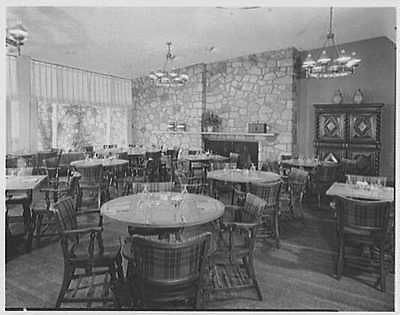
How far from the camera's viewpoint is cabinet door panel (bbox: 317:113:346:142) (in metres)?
7.23

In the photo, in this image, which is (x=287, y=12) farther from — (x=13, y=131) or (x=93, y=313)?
(x=13, y=131)

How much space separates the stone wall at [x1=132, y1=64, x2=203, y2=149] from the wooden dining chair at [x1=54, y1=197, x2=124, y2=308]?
6.57 m

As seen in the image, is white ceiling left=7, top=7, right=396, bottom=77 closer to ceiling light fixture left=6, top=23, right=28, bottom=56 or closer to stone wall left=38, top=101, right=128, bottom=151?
ceiling light fixture left=6, top=23, right=28, bottom=56

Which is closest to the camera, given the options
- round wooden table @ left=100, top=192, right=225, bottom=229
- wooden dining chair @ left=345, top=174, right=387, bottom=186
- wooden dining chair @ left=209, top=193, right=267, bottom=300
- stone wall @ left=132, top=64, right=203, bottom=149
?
round wooden table @ left=100, top=192, right=225, bottom=229

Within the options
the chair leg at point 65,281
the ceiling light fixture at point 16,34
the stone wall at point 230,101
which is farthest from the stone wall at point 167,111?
the chair leg at point 65,281

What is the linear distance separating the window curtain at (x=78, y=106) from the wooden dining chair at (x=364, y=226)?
6.77 m

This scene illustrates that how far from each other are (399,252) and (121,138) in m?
8.82

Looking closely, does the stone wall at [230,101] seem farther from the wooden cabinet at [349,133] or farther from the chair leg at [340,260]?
the chair leg at [340,260]

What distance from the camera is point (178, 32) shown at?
616cm

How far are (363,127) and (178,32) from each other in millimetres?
3951

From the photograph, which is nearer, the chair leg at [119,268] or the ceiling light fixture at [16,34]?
the chair leg at [119,268]

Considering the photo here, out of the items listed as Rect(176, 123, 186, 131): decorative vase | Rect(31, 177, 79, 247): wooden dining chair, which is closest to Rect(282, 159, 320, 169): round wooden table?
Rect(31, 177, 79, 247): wooden dining chair

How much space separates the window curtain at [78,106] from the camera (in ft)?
26.0

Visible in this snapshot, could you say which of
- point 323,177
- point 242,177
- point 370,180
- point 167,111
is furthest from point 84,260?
point 167,111
